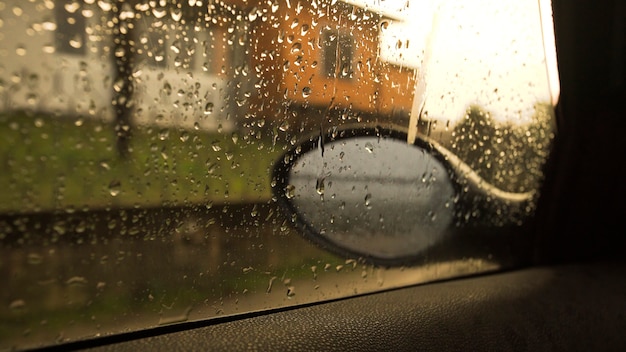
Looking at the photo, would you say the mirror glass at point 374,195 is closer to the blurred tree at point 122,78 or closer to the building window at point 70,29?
the blurred tree at point 122,78

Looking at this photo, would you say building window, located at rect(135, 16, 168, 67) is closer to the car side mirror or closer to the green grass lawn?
the green grass lawn

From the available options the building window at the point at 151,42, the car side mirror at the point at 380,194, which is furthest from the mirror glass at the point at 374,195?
the building window at the point at 151,42

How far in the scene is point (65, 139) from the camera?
29.3 inches

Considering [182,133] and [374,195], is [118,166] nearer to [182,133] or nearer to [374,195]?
[182,133]

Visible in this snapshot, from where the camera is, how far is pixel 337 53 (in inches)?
41.4

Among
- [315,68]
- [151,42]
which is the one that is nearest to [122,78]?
[151,42]

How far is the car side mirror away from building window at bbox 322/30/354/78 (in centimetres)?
11

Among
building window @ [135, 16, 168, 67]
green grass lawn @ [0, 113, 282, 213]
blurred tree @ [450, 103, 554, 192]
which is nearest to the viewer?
green grass lawn @ [0, 113, 282, 213]

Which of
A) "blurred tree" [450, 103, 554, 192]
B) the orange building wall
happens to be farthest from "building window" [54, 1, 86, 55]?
"blurred tree" [450, 103, 554, 192]

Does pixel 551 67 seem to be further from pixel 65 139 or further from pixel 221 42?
pixel 65 139

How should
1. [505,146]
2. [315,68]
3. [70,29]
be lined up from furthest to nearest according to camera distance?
[505,146] → [315,68] → [70,29]

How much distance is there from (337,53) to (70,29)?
50 cm

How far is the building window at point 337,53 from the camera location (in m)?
1.03

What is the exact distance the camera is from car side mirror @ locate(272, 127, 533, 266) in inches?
40.1
